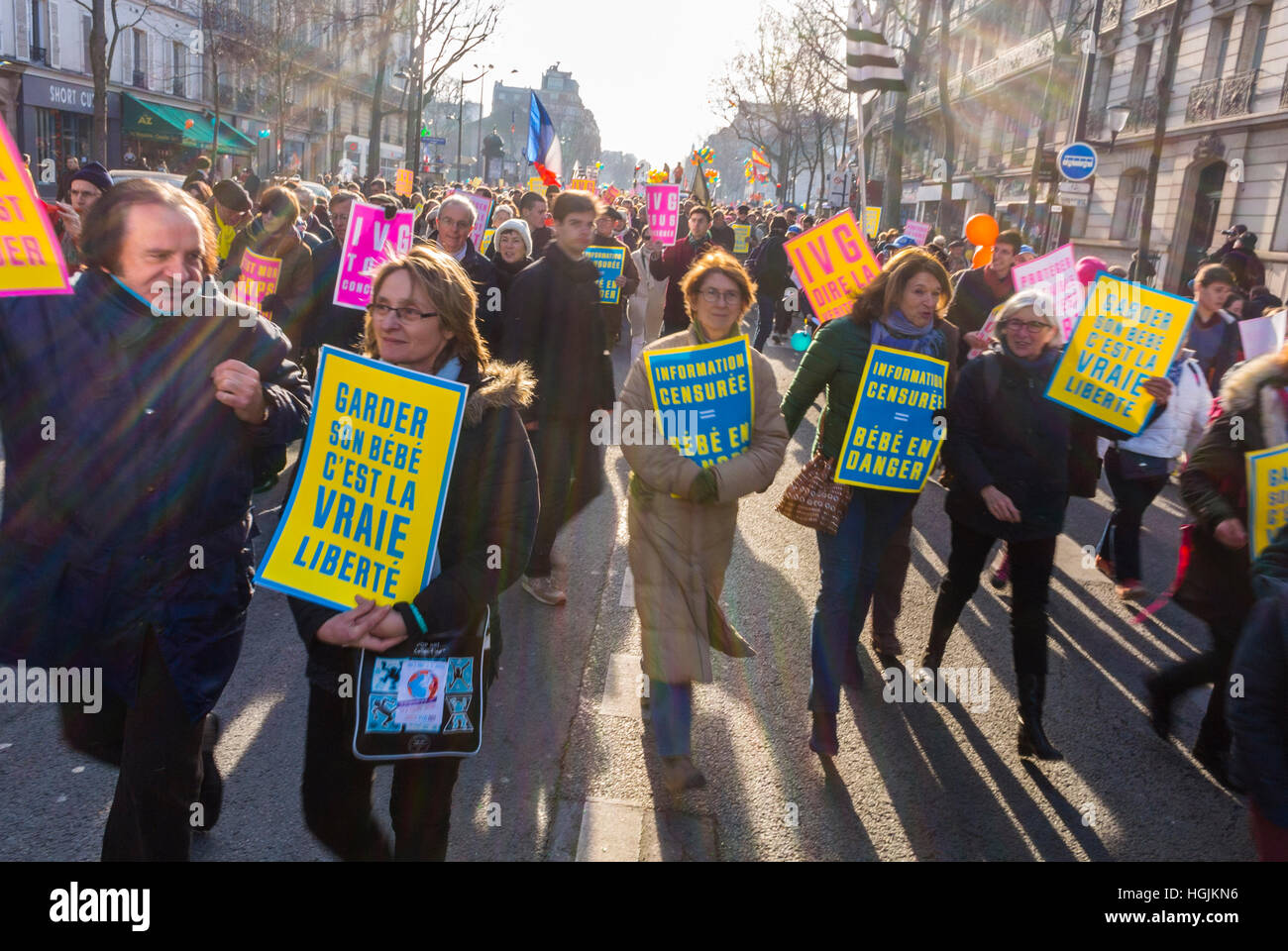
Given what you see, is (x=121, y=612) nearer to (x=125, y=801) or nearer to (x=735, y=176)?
(x=125, y=801)

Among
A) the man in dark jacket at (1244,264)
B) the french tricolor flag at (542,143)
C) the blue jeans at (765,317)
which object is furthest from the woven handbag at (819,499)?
the french tricolor flag at (542,143)

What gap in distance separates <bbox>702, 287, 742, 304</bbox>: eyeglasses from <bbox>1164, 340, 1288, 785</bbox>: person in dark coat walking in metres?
1.87

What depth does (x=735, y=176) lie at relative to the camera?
133750 millimetres

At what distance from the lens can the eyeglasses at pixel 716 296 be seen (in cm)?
403

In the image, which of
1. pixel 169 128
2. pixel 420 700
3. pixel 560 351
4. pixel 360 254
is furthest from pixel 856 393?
pixel 169 128

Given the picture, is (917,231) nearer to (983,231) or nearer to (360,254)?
(983,231)

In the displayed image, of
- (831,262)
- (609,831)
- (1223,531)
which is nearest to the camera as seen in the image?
(609,831)

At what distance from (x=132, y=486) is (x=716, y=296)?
2.28m

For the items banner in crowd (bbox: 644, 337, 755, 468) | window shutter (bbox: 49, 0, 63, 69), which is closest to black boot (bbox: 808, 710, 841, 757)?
banner in crowd (bbox: 644, 337, 755, 468)

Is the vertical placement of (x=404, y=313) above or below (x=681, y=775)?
above

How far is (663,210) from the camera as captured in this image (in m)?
13.2

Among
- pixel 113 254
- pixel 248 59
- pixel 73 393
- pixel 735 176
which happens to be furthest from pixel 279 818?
pixel 735 176

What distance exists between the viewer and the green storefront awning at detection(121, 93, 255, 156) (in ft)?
125

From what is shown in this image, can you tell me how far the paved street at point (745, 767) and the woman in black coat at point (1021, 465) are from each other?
17.3 inches
